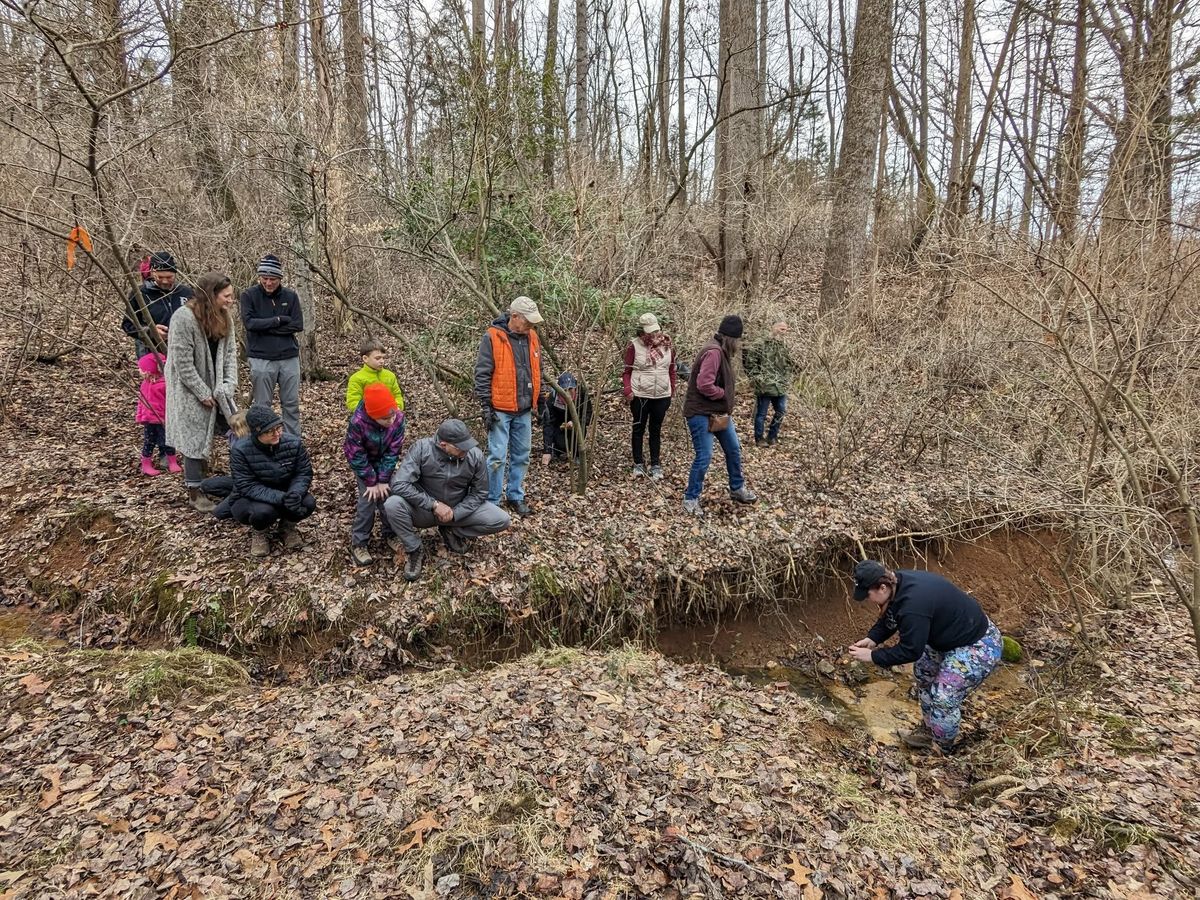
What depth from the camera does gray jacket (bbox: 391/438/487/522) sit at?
5051mm

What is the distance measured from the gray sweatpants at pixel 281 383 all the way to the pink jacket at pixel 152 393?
757mm

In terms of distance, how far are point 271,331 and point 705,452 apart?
174 inches

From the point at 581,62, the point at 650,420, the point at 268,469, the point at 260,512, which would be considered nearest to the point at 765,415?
the point at 650,420

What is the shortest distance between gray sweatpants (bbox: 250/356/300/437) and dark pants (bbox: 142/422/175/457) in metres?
0.95

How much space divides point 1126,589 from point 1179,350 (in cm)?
221

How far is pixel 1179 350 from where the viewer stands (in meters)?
5.17

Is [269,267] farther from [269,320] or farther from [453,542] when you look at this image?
[453,542]

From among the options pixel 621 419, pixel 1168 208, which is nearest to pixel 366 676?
pixel 621 419

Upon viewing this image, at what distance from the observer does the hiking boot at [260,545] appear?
506 cm

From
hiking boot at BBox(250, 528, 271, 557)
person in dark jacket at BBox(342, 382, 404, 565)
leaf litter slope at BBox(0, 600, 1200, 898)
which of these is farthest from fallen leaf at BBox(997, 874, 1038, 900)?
hiking boot at BBox(250, 528, 271, 557)

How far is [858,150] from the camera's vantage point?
966cm

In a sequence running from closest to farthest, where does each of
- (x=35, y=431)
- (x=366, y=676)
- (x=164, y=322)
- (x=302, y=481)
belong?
(x=366, y=676) → (x=302, y=481) → (x=164, y=322) → (x=35, y=431)

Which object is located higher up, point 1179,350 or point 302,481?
point 1179,350

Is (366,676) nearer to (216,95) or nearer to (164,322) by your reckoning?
(164,322)
